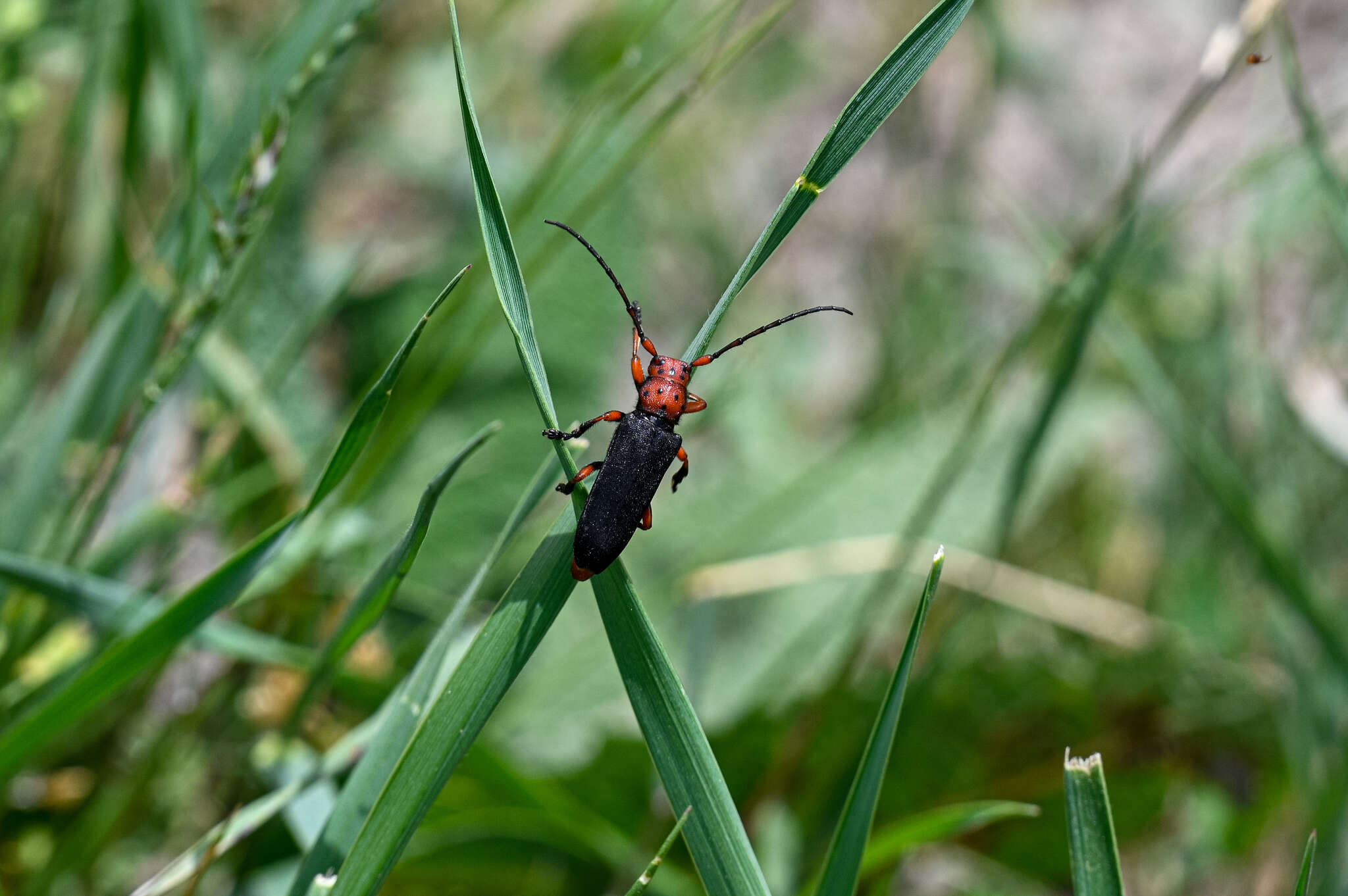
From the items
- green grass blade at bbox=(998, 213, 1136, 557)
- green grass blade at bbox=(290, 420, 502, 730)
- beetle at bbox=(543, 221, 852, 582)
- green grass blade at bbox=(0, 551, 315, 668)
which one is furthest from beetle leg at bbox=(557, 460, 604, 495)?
green grass blade at bbox=(998, 213, 1136, 557)

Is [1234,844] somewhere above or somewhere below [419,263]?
below

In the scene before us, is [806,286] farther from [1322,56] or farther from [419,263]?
[1322,56]

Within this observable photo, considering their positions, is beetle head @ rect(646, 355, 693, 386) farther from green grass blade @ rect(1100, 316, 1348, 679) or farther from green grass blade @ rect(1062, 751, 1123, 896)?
green grass blade @ rect(1100, 316, 1348, 679)

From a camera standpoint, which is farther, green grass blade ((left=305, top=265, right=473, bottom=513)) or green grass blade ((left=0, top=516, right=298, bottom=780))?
green grass blade ((left=0, top=516, right=298, bottom=780))

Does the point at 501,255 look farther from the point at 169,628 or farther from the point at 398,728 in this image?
the point at 169,628

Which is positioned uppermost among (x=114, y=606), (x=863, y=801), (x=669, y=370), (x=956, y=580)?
(x=956, y=580)

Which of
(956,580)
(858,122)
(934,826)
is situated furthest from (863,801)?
(956,580)

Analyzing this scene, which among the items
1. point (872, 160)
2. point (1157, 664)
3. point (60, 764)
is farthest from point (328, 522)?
point (872, 160)
